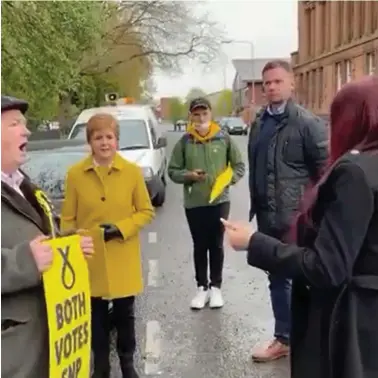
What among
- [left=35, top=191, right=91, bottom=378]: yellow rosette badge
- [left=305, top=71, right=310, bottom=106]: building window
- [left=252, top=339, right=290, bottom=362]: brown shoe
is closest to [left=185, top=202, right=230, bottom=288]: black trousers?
[left=252, top=339, right=290, bottom=362]: brown shoe

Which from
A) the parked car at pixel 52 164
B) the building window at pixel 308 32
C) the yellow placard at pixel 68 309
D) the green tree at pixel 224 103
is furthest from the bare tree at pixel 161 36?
the green tree at pixel 224 103

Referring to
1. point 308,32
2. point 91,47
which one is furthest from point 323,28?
point 91,47

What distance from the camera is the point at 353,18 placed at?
148ft

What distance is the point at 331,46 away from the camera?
165 feet

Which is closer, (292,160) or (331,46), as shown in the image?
(292,160)

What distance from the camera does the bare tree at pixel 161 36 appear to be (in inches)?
1698

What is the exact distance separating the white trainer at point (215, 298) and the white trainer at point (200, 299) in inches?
2.5

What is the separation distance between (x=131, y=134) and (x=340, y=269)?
12555mm

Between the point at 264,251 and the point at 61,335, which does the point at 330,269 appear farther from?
the point at 61,335

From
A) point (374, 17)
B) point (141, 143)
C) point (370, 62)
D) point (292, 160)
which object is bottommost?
point (141, 143)

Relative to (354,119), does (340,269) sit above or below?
below

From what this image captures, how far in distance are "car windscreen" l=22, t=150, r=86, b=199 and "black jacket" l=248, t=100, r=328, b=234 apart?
3.78 metres

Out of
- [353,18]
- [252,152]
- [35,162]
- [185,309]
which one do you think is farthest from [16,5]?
[353,18]

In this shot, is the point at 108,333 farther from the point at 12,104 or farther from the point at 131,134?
the point at 131,134
